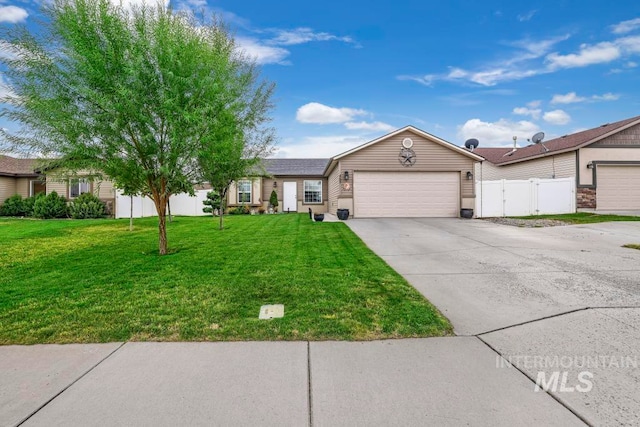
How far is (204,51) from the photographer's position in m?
6.49

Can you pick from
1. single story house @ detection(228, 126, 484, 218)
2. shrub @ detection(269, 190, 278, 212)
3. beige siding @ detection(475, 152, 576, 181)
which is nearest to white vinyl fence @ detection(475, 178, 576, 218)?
single story house @ detection(228, 126, 484, 218)

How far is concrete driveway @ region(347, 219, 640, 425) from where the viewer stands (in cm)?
243

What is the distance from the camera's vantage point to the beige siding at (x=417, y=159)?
16.5 metres

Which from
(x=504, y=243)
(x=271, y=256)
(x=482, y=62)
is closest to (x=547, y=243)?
(x=504, y=243)

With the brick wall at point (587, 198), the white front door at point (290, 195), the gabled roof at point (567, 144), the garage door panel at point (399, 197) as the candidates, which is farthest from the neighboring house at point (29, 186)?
the brick wall at point (587, 198)

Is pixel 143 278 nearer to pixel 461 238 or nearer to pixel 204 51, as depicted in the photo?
pixel 204 51

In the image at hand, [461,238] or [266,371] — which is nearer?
[266,371]

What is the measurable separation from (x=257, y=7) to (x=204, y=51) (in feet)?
23.6

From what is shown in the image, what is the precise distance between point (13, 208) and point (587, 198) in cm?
3221

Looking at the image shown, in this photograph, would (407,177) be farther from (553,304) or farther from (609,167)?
(553,304)

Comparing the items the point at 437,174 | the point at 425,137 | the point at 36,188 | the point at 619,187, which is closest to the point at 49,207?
the point at 36,188

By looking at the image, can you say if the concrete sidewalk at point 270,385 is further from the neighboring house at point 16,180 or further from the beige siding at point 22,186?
the beige siding at point 22,186

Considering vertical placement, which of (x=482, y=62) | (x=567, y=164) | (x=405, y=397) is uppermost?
(x=482, y=62)

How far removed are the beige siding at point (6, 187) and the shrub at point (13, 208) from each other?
2063 mm
